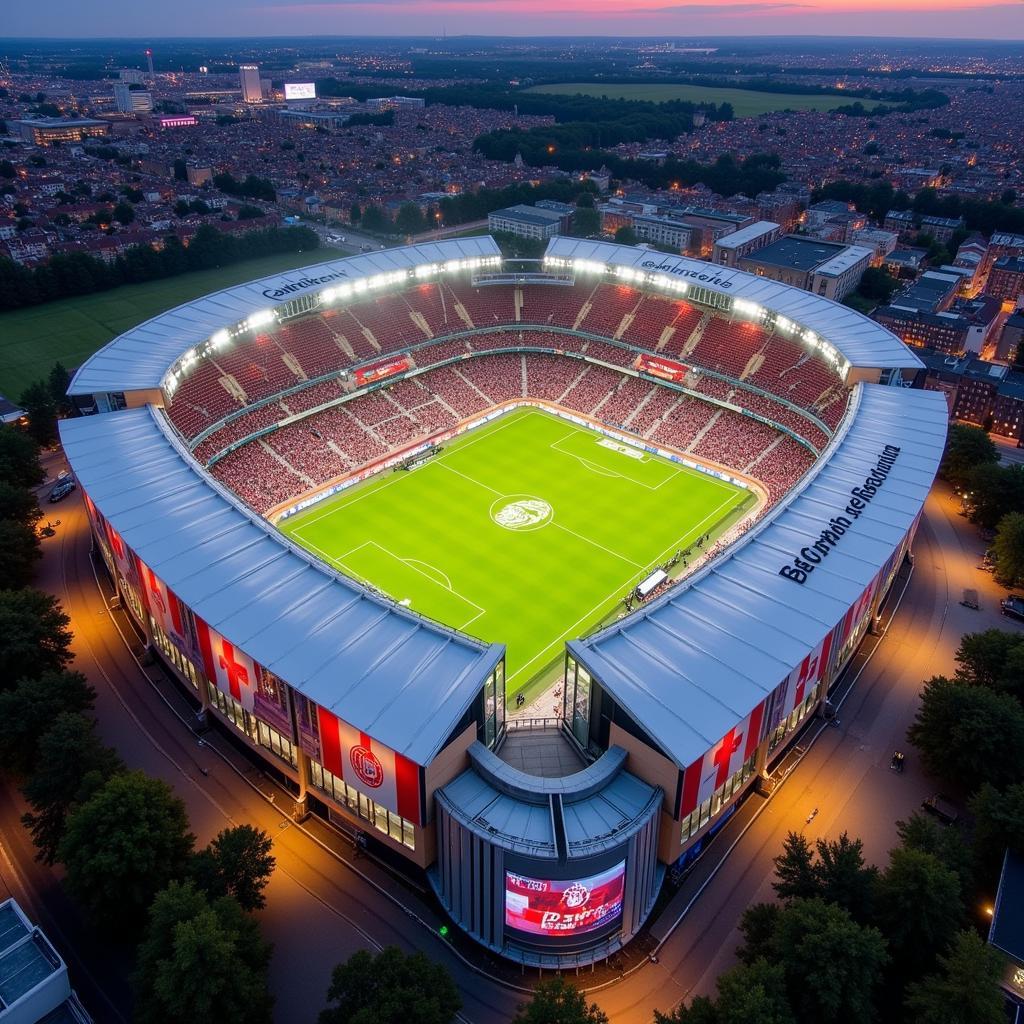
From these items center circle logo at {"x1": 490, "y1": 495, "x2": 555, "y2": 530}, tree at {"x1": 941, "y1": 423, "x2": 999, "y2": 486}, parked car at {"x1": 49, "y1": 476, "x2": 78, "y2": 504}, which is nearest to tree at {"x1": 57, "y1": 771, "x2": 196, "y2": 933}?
center circle logo at {"x1": 490, "y1": 495, "x2": 555, "y2": 530}

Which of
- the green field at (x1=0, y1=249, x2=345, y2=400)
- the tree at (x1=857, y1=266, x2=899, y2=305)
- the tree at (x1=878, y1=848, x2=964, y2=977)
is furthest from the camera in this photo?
the tree at (x1=857, y1=266, x2=899, y2=305)

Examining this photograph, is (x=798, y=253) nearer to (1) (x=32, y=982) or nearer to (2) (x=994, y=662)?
(2) (x=994, y=662)

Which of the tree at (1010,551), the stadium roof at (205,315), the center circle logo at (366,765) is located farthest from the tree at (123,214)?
the tree at (1010,551)

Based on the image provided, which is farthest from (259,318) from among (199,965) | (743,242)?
(743,242)

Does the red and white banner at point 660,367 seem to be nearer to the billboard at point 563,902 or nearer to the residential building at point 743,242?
the residential building at point 743,242

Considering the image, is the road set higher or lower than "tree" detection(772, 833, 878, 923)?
lower

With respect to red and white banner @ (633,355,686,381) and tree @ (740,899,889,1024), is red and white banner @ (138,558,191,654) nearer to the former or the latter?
tree @ (740,899,889,1024)

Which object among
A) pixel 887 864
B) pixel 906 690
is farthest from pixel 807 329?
pixel 887 864

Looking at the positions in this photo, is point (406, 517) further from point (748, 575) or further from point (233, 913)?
point (233, 913)
